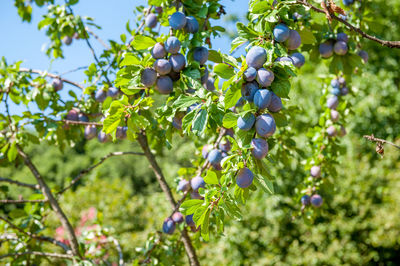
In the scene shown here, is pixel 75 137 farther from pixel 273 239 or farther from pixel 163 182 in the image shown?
pixel 273 239

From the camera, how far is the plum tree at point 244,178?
0.84m

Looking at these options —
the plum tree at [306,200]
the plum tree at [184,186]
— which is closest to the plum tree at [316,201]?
the plum tree at [306,200]

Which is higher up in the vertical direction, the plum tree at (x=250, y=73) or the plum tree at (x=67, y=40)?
the plum tree at (x=67, y=40)

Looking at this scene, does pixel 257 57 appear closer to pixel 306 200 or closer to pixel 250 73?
pixel 250 73

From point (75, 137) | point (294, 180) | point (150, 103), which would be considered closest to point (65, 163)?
point (294, 180)

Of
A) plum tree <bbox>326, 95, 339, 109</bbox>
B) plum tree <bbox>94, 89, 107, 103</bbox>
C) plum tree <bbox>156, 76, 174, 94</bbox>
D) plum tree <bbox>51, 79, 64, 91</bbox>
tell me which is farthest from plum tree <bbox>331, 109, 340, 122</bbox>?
plum tree <bbox>51, 79, 64, 91</bbox>

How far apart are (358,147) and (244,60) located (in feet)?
14.1

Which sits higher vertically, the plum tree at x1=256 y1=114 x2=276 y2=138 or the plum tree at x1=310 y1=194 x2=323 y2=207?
the plum tree at x1=310 y1=194 x2=323 y2=207

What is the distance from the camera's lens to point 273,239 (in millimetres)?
3787

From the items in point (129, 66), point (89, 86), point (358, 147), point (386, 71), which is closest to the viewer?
point (129, 66)

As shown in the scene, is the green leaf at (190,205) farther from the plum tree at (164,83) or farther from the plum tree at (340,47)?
the plum tree at (340,47)

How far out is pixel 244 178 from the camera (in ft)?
2.74

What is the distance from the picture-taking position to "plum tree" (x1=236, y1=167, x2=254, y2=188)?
84 centimetres

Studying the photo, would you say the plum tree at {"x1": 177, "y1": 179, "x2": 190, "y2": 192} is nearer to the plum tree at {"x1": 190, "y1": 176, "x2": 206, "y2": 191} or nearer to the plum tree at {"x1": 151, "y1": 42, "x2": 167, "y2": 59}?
the plum tree at {"x1": 190, "y1": 176, "x2": 206, "y2": 191}
